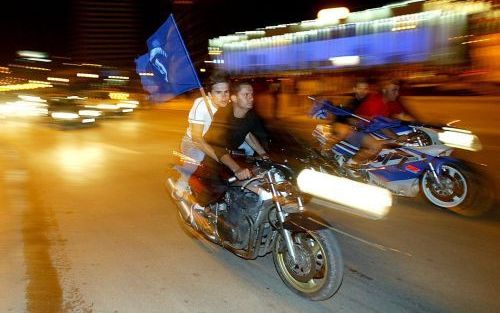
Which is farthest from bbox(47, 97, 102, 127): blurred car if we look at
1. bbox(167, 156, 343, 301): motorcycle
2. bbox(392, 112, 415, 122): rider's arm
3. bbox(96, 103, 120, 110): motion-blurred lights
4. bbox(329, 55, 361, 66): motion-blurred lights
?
bbox(329, 55, 361, 66): motion-blurred lights

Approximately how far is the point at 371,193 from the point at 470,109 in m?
13.5

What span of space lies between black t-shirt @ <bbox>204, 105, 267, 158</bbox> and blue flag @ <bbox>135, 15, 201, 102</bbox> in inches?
17.0

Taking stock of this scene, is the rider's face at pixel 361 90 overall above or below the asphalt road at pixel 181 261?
above

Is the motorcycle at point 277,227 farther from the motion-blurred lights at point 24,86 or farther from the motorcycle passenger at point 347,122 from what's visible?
the motion-blurred lights at point 24,86

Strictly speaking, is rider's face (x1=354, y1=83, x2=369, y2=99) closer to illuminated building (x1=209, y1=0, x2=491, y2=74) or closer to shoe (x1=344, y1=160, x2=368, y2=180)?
shoe (x1=344, y1=160, x2=368, y2=180)

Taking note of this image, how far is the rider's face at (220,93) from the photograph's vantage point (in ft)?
15.9

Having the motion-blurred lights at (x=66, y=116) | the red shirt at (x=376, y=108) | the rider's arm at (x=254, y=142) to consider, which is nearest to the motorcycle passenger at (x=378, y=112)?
the red shirt at (x=376, y=108)

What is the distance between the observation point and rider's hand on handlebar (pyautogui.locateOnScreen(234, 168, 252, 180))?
12.9ft

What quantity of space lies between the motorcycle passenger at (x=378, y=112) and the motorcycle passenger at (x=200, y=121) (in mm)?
2620

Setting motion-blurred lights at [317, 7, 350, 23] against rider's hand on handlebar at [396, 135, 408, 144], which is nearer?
rider's hand on handlebar at [396, 135, 408, 144]

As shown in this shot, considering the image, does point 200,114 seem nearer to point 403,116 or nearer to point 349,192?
point 349,192

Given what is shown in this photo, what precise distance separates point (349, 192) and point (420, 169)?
3040 millimetres

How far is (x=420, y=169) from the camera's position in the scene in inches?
246

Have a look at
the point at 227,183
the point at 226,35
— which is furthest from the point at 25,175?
the point at 226,35
